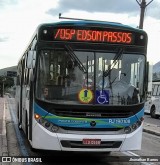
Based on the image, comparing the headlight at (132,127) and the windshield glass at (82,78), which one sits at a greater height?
the windshield glass at (82,78)

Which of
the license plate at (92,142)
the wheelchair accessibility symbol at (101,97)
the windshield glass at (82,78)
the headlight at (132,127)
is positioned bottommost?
the license plate at (92,142)

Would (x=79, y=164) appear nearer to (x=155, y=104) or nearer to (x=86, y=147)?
(x=86, y=147)

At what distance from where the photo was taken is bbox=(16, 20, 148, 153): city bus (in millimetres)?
9055

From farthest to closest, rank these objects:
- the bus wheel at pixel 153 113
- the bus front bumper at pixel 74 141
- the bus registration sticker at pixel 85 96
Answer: the bus wheel at pixel 153 113 < the bus registration sticker at pixel 85 96 < the bus front bumper at pixel 74 141

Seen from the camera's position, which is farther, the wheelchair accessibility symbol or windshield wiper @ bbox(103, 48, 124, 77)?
windshield wiper @ bbox(103, 48, 124, 77)

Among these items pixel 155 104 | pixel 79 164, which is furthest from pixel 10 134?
pixel 155 104

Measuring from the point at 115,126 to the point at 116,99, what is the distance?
583mm

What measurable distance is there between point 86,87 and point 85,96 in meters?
0.20

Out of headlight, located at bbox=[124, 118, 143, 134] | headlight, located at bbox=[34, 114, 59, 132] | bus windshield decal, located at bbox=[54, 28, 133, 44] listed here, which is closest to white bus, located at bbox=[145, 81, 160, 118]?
headlight, located at bbox=[124, 118, 143, 134]

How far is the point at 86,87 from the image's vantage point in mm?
9258

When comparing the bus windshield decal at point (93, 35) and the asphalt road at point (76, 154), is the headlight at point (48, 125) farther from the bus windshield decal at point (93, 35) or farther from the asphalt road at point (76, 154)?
the bus windshield decal at point (93, 35)

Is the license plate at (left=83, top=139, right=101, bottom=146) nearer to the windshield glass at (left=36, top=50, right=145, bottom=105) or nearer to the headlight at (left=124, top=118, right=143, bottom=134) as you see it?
the headlight at (left=124, top=118, right=143, bottom=134)

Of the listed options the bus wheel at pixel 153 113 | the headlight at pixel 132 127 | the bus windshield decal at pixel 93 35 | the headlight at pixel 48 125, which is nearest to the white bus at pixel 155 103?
the bus wheel at pixel 153 113

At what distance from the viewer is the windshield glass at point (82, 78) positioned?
923 centimetres
